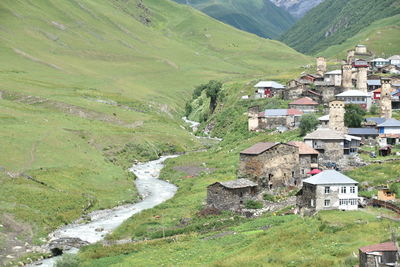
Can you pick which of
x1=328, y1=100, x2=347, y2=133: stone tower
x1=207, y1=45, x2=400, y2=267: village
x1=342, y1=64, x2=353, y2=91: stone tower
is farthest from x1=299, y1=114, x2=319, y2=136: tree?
x1=342, y1=64, x2=353, y2=91: stone tower

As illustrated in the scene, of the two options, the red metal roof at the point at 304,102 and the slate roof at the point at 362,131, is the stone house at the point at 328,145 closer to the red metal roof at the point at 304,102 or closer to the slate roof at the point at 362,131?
the slate roof at the point at 362,131

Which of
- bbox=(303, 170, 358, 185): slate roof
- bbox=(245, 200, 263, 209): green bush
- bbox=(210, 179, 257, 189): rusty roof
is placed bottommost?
bbox=(245, 200, 263, 209): green bush

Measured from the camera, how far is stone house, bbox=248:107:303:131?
126375mm

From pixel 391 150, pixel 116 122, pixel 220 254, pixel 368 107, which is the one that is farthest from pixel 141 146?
pixel 220 254

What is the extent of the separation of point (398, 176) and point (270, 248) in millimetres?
24541

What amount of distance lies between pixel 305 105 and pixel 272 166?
4629 cm

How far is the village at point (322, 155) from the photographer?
71875mm

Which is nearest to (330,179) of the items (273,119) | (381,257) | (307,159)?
(307,159)

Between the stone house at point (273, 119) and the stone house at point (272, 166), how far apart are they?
35.2 m

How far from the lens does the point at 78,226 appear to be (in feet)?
271

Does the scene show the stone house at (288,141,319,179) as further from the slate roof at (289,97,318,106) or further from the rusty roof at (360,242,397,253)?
the rusty roof at (360,242,397,253)

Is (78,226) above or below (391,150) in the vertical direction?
below

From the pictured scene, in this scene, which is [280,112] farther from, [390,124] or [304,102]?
[390,124]

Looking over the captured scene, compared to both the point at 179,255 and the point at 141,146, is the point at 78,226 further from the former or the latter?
the point at 141,146
